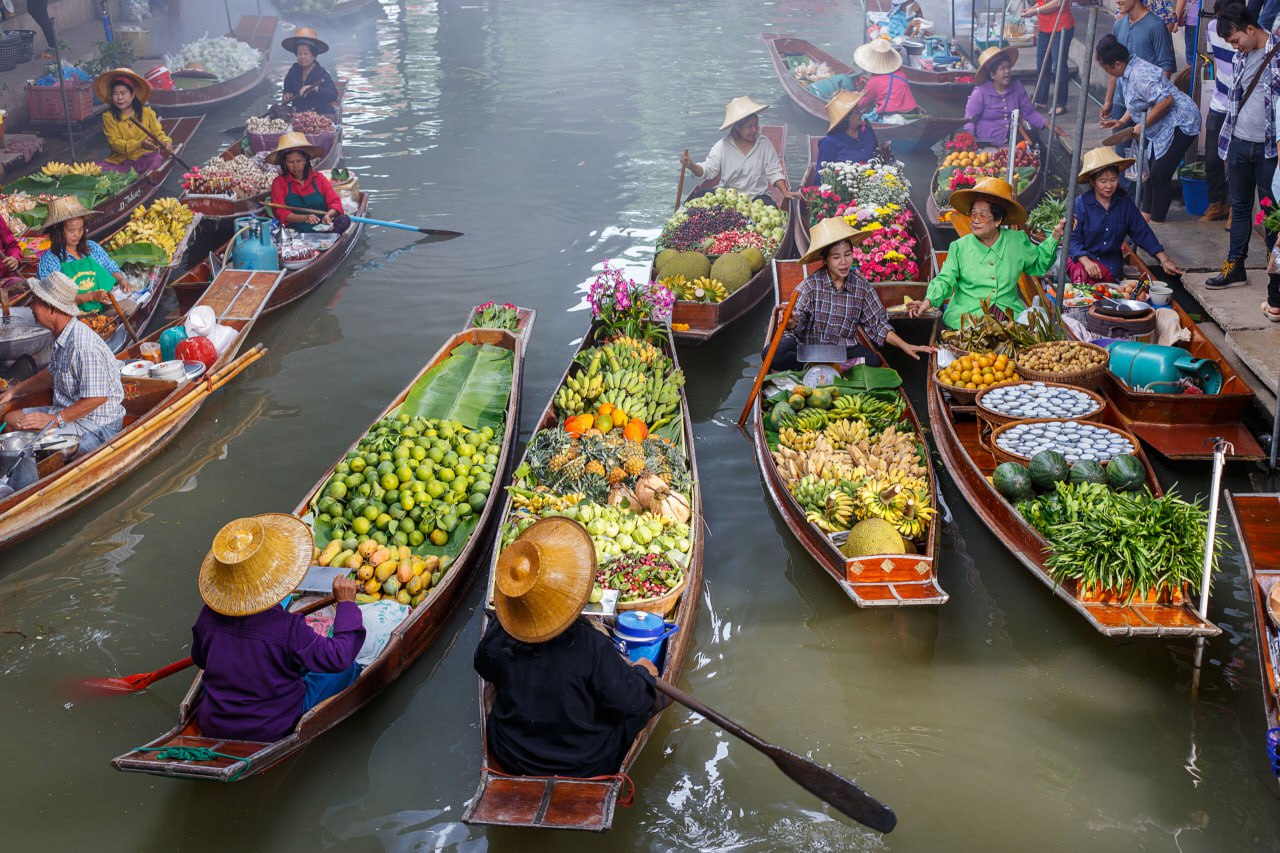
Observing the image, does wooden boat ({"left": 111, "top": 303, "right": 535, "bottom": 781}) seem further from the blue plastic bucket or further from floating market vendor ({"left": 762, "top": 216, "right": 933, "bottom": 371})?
floating market vendor ({"left": 762, "top": 216, "right": 933, "bottom": 371})

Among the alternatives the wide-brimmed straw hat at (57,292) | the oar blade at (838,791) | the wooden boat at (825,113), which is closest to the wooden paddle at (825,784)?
the oar blade at (838,791)

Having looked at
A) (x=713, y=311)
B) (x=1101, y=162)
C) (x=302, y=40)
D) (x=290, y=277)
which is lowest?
(x=290, y=277)

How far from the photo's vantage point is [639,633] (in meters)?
4.83

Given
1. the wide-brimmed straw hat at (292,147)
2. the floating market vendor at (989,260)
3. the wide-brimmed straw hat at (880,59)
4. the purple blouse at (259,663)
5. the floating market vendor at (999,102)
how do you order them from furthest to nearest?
1. the wide-brimmed straw hat at (880,59)
2. the floating market vendor at (999,102)
3. the wide-brimmed straw hat at (292,147)
4. the floating market vendor at (989,260)
5. the purple blouse at (259,663)

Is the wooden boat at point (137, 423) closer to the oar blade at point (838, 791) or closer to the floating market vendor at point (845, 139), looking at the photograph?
the oar blade at point (838, 791)

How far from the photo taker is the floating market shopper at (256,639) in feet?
13.8

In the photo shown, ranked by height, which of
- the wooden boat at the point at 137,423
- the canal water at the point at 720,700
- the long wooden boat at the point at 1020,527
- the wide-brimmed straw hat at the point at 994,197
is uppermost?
the wide-brimmed straw hat at the point at 994,197

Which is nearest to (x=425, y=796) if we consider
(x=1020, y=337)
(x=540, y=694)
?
(x=540, y=694)

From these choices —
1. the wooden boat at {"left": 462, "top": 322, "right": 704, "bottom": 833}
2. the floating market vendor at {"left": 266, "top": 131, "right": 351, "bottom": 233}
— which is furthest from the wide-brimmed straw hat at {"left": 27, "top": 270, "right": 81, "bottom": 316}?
the wooden boat at {"left": 462, "top": 322, "right": 704, "bottom": 833}

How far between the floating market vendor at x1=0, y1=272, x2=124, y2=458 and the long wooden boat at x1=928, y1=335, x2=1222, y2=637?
541cm

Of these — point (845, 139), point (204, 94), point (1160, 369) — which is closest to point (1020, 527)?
point (1160, 369)

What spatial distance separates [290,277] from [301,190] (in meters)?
1.22

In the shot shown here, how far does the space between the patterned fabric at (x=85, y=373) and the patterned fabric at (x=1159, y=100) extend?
8.42 metres

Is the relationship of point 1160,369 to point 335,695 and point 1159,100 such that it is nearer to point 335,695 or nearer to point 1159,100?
point 1159,100
